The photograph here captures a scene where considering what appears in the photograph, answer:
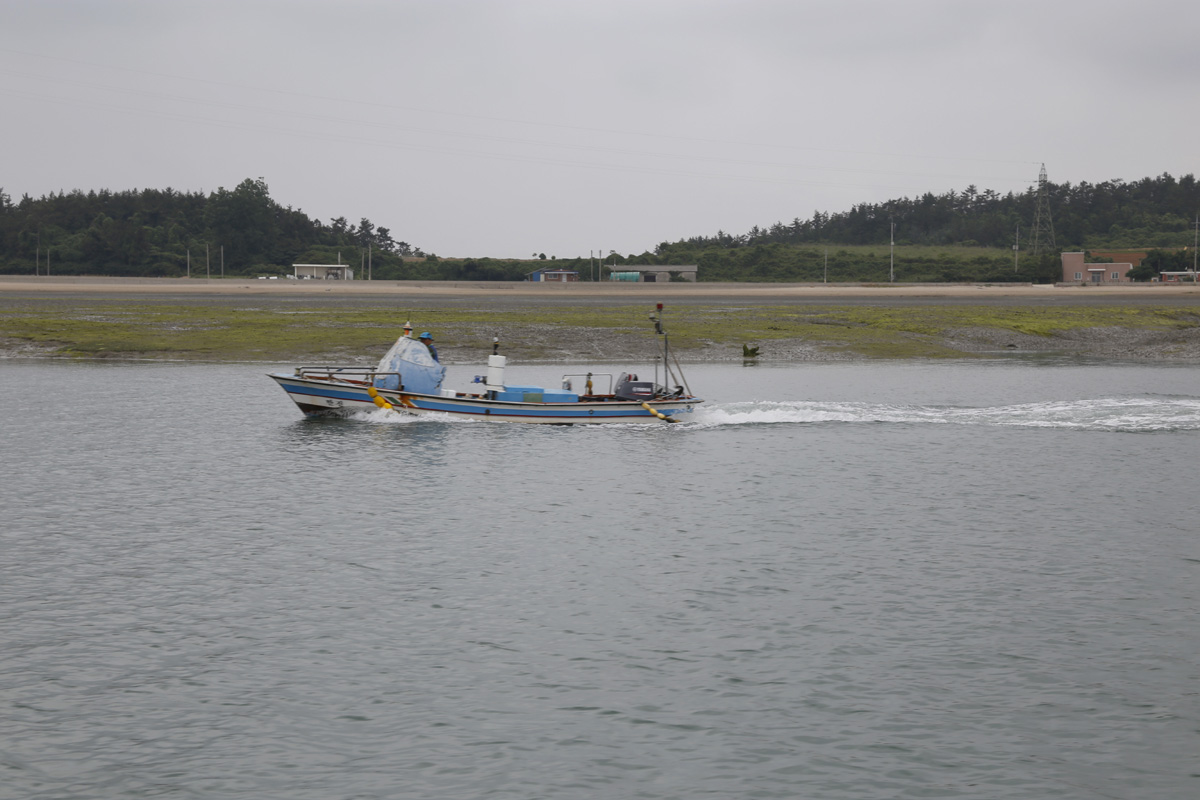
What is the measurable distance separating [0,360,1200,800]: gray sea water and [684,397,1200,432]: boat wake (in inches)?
221

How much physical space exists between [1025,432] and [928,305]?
81.1 metres

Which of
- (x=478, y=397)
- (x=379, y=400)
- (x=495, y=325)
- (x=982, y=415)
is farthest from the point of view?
(x=495, y=325)

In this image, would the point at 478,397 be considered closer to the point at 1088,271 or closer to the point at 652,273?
the point at 652,273

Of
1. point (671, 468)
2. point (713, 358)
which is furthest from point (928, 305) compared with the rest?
point (671, 468)

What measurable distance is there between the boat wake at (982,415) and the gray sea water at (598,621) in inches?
221

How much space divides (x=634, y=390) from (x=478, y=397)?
640cm

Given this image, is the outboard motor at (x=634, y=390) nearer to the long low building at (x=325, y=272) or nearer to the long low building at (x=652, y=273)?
the long low building at (x=652, y=273)

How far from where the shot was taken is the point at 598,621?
18781mm

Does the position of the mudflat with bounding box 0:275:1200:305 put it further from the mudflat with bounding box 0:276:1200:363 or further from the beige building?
the beige building

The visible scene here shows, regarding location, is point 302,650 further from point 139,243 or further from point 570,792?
point 139,243

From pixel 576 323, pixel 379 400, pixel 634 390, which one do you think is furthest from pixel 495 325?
pixel 634 390

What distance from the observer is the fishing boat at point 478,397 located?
42500mm

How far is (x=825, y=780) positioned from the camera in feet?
42.7

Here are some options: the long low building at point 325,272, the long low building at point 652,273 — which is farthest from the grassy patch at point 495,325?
the long low building at point 325,272
